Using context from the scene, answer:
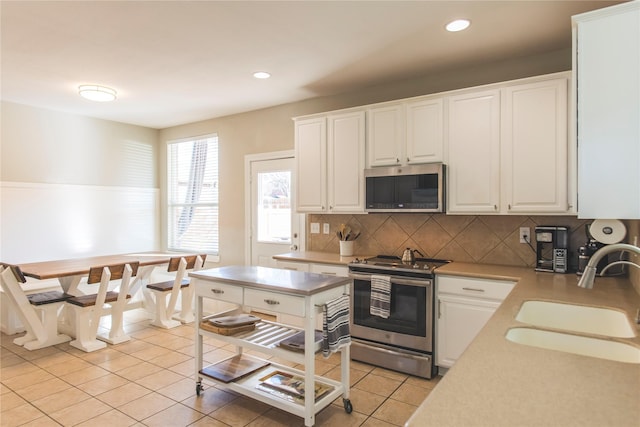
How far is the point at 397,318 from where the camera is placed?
321 centimetres

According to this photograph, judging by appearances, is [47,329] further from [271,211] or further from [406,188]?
[406,188]

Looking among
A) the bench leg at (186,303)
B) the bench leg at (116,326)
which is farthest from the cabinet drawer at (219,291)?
the bench leg at (186,303)

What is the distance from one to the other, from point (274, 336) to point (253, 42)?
7.43 ft

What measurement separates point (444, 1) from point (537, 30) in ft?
2.98

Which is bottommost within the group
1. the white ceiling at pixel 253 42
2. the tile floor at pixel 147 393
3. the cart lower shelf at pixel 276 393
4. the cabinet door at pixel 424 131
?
the tile floor at pixel 147 393

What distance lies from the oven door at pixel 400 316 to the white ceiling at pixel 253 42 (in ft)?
6.32

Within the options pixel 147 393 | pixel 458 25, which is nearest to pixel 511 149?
pixel 458 25

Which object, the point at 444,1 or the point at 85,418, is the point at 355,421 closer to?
the point at 85,418

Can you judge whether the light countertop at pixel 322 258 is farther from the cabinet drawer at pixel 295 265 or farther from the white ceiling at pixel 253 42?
the white ceiling at pixel 253 42

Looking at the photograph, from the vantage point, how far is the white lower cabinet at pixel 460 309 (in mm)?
2857

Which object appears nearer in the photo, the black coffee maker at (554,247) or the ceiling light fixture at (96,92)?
the black coffee maker at (554,247)

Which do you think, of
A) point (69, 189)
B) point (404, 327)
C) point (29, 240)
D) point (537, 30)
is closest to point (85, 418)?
point (404, 327)

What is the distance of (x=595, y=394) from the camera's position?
3.09ft

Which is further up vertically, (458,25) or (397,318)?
(458,25)
